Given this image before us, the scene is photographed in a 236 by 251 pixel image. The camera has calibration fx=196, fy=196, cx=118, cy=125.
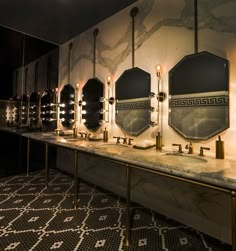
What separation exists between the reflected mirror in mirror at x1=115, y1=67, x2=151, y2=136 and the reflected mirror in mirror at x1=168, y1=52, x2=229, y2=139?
1.16ft

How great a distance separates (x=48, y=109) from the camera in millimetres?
4070

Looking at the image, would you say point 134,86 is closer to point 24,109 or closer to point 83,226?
point 83,226

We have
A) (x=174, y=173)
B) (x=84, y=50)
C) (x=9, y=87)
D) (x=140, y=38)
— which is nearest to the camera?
(x=174, y=173)

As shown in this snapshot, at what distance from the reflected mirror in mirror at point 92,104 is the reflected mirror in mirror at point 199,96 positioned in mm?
1250

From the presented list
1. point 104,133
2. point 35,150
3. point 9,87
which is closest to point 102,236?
point 104,133

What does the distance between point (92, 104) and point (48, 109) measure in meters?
1.35

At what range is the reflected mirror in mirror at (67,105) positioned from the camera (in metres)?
3.63

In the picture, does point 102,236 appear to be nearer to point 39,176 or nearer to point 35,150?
point 39,176

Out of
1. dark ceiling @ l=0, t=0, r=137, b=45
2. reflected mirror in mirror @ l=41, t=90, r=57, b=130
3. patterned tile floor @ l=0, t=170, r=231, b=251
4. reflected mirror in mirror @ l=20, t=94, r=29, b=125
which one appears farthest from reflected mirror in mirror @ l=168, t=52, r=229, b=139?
reflected mirror in mirror @ l=20, t=94, r=29, b=125

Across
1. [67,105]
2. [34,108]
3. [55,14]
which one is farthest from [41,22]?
[34,108]

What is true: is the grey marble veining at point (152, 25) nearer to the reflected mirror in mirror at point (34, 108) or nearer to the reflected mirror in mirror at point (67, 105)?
the reflected mirror in mirror at point (67, 105)

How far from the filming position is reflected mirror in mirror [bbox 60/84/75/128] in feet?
11.9

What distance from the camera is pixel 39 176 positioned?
353 cm

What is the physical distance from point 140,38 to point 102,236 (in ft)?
7.26
